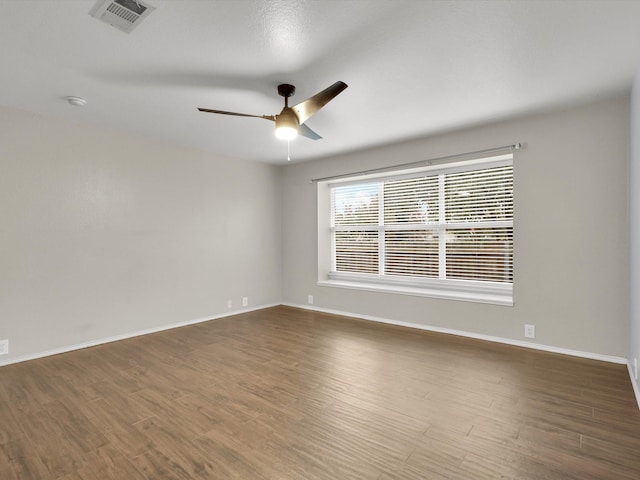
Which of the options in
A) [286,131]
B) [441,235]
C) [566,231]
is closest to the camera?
[286,131]

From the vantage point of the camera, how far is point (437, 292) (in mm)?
4141

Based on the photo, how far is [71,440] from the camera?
1.90 meters

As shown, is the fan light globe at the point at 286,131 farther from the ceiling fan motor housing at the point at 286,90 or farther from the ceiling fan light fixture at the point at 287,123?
the ceiling fan motor housing at the point at 286,90

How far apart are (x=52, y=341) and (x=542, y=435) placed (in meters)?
4.30

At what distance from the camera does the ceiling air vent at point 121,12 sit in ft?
5.65

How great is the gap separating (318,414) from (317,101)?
2160 mm

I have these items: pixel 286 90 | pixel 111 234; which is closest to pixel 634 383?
pixel 286 90

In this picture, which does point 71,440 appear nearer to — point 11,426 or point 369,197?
point 11,426

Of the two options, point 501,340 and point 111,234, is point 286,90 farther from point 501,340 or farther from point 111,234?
point 501,340

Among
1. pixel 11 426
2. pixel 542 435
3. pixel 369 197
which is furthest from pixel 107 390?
pixel 369 197

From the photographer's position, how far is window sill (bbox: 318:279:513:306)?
369 centimetres

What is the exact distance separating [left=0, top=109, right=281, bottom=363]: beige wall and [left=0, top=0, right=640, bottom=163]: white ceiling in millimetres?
514

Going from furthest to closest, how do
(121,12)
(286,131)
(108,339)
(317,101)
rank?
(108,339)
(286,131)
(317,101)
(121,12)

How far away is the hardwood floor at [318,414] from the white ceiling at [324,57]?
2407 millimetres
